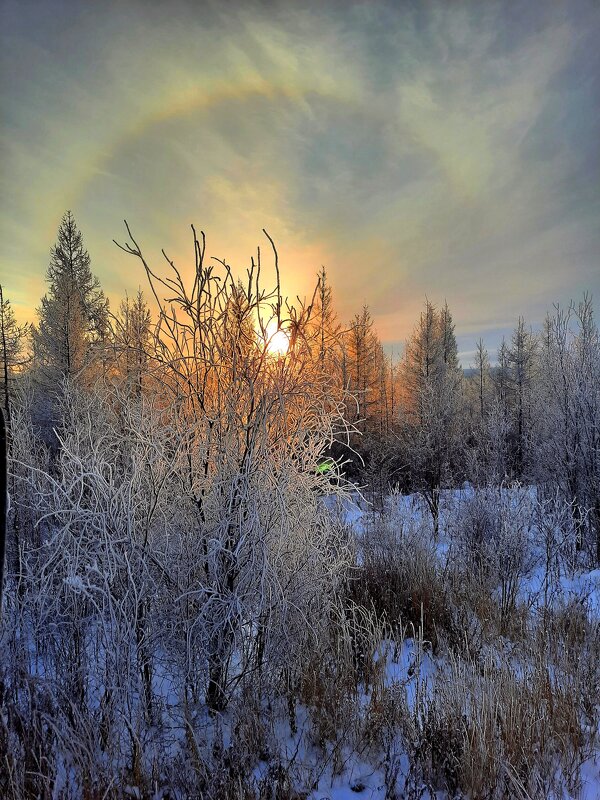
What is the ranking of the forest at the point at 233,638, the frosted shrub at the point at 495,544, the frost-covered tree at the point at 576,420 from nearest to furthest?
1. the forest at the point at 233,638
2. the frosted shrub at the point at 495,544
3. the frost-covered tree at the point at 576,420

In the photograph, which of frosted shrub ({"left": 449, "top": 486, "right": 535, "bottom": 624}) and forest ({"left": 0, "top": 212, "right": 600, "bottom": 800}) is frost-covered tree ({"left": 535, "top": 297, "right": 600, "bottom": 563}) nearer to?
frosted shrub ({"left": 449, "top": 486, "right": 535, "bottom": 624})

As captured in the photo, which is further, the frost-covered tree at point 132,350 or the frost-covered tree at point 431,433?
Result: the frost-covered tree at point 431,433

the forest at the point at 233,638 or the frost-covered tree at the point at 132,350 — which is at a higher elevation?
the frost-covered tree at the point at 132,350

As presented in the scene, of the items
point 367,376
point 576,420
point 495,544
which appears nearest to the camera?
point 495,544

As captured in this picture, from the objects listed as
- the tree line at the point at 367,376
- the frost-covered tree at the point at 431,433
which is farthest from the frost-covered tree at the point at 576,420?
the frost-covered tree at the point at 431,433

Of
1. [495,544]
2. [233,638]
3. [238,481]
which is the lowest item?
[495,544]

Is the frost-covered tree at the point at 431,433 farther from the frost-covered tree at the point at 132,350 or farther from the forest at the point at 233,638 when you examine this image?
the frost-covered tree at the point at 132,350

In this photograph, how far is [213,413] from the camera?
3.39 metres

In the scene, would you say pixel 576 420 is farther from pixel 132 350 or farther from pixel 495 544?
pixel 132 350

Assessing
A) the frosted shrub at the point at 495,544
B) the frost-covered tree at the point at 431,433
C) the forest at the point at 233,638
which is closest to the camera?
the forest at the point at 233,638

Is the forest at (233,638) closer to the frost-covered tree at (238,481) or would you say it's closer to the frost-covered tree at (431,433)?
the frost-covered tree at (238,481)

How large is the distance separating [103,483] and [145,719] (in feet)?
5.40

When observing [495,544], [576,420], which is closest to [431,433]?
[576,420]

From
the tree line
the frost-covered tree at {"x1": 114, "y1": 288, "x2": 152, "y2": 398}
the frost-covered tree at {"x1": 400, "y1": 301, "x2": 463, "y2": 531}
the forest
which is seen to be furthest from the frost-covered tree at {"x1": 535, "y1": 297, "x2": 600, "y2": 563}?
the frost-covered tree at {"x1": 114, "y1": 288, "x2": 152, "y2": 398}
